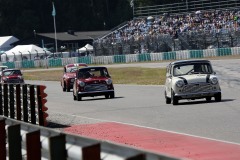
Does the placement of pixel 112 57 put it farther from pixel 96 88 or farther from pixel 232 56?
pixel 96 88

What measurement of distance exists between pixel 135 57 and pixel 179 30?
5238 mm

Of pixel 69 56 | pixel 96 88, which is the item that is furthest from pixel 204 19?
pixel 96 88

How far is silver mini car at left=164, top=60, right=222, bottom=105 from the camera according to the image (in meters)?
25.1

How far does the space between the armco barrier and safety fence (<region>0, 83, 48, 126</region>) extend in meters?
11.6

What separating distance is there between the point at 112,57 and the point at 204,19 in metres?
10.7

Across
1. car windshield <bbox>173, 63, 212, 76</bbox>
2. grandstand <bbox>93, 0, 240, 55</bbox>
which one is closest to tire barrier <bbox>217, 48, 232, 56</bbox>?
grandstand <bbox>93, 0, 240, 55</bbox>

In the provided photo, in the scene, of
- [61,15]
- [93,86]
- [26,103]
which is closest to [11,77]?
[93,86]

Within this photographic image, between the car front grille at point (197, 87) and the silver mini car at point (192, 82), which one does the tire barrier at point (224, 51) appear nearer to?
the silver mini car at point (192, 82)

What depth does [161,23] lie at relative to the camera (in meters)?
85.4

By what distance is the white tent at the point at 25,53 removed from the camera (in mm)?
97312

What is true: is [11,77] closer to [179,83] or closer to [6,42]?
[179,83]

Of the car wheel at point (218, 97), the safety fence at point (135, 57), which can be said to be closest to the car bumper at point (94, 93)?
the car wheel at point (218, 97)

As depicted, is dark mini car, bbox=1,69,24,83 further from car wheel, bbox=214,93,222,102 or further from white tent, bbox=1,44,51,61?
white tent, bbox=1,44,51,61

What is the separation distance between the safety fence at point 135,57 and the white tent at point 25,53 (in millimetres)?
1697
